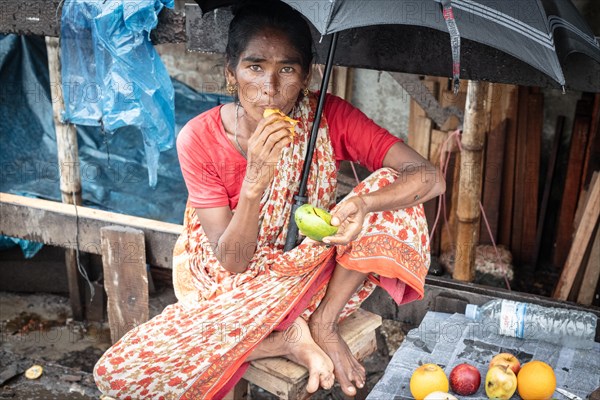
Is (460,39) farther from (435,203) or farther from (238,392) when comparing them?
(435,203)

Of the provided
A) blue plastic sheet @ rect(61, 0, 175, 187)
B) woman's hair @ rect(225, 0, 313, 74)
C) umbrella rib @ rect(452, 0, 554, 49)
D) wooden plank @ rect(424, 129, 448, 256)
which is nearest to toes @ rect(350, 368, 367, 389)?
woman's hair @ rect(225, 0, 313, 74)

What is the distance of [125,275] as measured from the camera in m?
3.70

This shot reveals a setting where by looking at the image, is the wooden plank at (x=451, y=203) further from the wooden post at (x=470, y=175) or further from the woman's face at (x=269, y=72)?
the woman's face at (x=269, y=72)

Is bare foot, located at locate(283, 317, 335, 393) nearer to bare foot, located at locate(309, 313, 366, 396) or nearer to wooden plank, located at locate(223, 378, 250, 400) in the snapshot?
bare foot, located at locate(309, 313, 366, 396)

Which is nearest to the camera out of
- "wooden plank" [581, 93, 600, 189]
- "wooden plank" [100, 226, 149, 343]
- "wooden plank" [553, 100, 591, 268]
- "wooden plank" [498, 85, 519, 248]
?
"wooden plank" [100, 226, 149, 343]

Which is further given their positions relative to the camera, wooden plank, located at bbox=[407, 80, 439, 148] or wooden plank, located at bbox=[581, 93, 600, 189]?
wooden plank, located at bbox=[407, 80, 439, 148]

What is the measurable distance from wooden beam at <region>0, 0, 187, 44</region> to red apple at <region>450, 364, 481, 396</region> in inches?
80.9

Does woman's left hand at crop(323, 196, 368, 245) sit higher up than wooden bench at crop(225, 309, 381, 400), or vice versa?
woman's left hand at crop(323, 196, 368, 245)

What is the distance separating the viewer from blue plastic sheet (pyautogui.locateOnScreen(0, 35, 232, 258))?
4.96 m

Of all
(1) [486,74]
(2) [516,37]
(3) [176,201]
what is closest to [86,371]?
(3) [176,201]

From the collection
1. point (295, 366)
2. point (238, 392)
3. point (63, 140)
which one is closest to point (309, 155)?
point (295, 366)

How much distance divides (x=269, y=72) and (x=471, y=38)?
2.67ft

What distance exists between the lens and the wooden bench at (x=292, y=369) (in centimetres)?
250

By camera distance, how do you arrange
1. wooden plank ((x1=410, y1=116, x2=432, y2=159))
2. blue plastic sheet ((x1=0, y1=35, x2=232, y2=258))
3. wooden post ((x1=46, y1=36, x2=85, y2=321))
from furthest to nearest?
blue plastic sheet ((x1=0, y1=35, x2=232, y2=258)), wooden plank ((x1=410, y1=116, x2=432, y2=159)), wooden post ((x1=46, y1=36, x2=85, y2=321))
